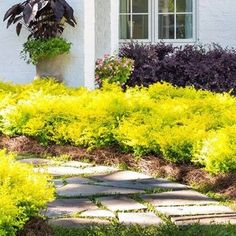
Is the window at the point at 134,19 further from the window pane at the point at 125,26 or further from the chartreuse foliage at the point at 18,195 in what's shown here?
the chartreuse foliage at the point at 18,195

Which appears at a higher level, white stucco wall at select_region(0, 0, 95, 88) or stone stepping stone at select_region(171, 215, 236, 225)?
white stucco wall at select_region(0, 0, 95, 88)

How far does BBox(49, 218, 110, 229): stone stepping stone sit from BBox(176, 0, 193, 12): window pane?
29.8 feet

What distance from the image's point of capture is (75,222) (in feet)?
13.8

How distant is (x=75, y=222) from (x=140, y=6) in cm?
923

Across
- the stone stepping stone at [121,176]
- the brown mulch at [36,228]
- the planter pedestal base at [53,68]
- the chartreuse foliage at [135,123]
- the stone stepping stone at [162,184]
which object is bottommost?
the stone stepping stone at [162,184]

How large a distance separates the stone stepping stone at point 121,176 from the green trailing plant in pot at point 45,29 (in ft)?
11.2

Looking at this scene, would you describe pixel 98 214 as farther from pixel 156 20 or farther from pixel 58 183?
pixel 156 20

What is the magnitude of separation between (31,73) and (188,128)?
3881 millimetres

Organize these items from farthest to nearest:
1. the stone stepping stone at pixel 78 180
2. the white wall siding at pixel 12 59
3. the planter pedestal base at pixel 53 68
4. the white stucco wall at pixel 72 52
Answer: the white wall siding at pixel 12 59, the white stucco wall at pixel 72 52, the planter pedestal base at pixel 53 68, the stone stepping stone at pixel 78 180

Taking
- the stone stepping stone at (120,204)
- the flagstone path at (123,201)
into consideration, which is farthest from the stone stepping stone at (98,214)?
the stone stepping stone at (120,204)

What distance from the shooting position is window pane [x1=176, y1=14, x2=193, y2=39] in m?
12.9

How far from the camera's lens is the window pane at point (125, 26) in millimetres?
12953

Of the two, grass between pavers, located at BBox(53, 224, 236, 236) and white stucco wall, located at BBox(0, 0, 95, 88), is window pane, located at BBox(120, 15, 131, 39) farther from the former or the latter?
grass between pavers, located at BBox(53, 224, 236, 236)

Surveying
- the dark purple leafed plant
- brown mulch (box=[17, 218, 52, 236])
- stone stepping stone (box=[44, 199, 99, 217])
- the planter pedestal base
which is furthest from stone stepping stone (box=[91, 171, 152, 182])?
the planter pedestal base
